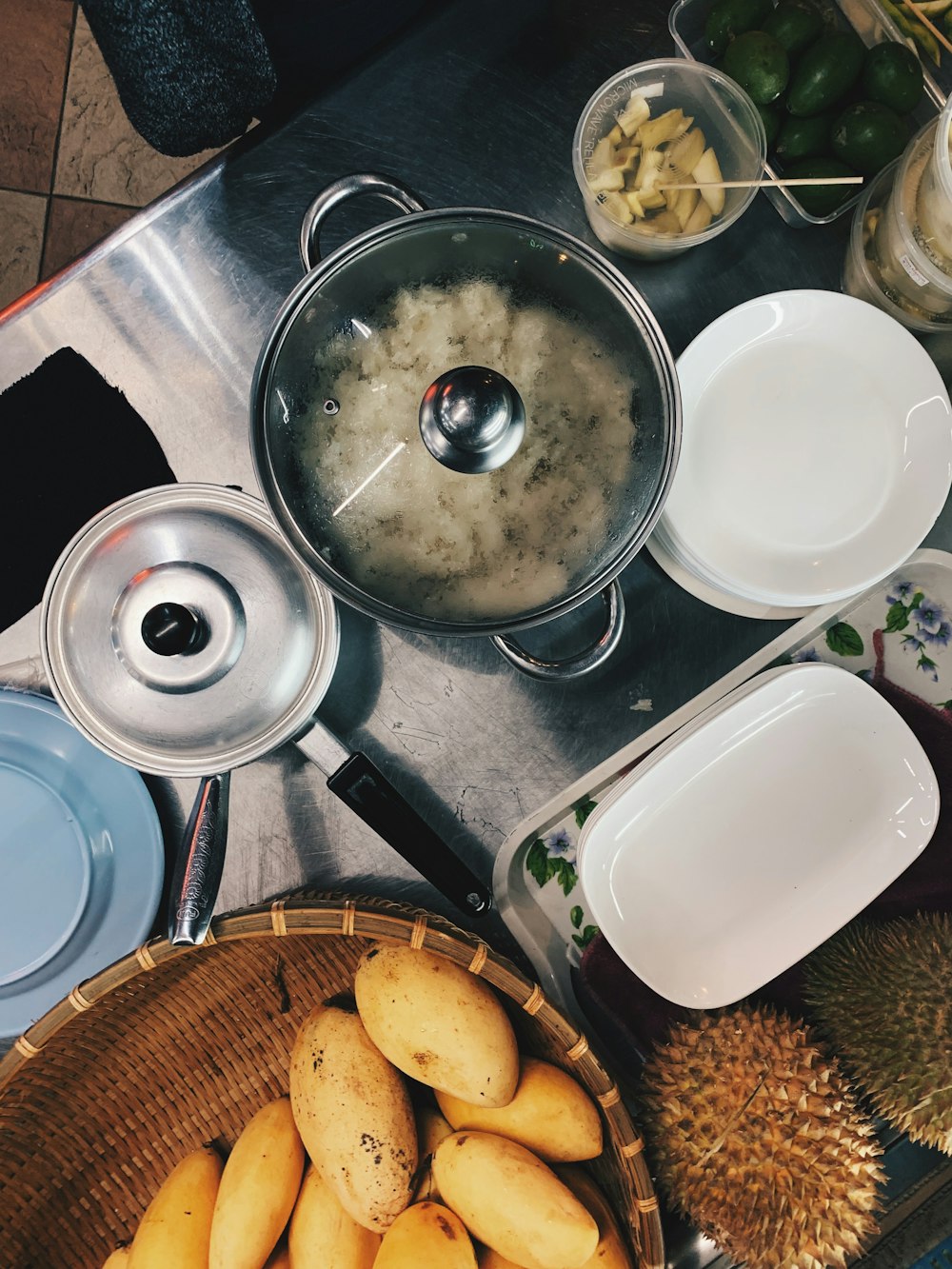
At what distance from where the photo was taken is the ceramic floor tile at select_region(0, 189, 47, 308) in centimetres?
152

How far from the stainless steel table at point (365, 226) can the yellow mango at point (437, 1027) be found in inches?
6.4

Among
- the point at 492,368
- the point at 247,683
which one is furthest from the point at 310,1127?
the point at 492,368

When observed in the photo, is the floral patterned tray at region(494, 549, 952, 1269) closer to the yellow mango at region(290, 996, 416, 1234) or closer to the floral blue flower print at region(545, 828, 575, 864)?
the floral blue flower print at region(545, 828, 575, 864)

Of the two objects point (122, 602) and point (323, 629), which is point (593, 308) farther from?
point (122, 602)

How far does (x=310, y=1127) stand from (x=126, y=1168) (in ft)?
0.82

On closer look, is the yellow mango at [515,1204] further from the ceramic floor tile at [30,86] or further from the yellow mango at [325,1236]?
the ceramic floor tile at [30,86]

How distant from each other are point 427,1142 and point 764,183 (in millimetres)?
972

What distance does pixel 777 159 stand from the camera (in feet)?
2.94

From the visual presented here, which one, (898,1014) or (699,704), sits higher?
(699,704)

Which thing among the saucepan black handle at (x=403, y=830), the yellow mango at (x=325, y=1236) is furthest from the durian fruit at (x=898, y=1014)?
the yellow mango at (x=325, y=1236)

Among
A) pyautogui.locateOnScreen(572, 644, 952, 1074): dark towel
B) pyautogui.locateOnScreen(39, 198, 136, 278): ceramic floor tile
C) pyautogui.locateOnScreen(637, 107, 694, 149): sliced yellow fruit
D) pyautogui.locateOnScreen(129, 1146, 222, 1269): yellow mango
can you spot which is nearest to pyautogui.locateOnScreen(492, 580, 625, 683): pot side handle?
pyautogui.locateOnScreen(572, 644, 952, 1074): dark towel

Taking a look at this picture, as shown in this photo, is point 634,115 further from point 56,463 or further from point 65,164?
point 65,164

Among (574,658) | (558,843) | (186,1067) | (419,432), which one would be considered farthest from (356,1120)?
(419,432)

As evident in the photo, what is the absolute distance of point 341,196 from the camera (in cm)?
72
